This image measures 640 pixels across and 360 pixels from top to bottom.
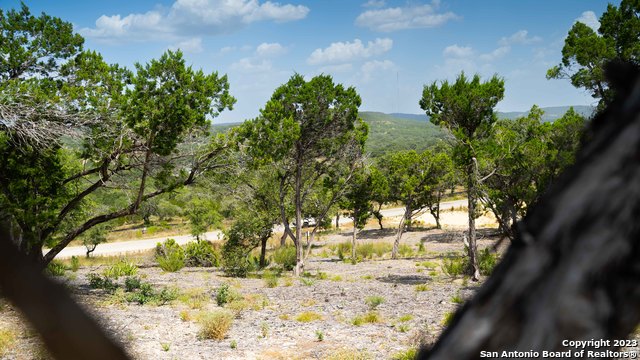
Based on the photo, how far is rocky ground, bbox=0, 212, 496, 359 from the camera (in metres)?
9.27

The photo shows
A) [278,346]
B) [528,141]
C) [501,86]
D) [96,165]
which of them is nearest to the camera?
[278,346]

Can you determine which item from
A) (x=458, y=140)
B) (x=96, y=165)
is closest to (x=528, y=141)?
(x=458, y=140)

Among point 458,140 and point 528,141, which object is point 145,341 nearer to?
point 458,140

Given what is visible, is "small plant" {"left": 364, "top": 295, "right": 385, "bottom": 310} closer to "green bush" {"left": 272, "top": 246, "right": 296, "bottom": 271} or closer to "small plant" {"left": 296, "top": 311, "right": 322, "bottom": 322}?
"small plant" {"left": 296, "top": 311, "right": 322, "bottom": 322}

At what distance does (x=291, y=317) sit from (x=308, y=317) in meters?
0.63

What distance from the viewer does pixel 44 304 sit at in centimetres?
58

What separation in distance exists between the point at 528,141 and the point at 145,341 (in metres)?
12.9

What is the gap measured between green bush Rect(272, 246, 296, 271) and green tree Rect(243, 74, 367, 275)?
4.44 m

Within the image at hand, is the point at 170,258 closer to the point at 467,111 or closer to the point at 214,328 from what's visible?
the point at 214,328

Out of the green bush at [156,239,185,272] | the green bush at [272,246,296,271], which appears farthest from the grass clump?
the green bush at [272,246,296,271]

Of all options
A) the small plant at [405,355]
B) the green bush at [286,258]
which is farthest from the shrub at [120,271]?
the small plant at [405,355]

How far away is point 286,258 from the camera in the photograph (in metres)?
27.2

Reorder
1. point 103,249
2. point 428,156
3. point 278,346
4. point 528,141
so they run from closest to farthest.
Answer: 1. point 278,346
2. point 528,141
3. point 428,156
4. point 103,249

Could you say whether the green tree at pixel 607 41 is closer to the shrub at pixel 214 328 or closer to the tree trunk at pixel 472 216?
the tree trunk at pixel 472 216
